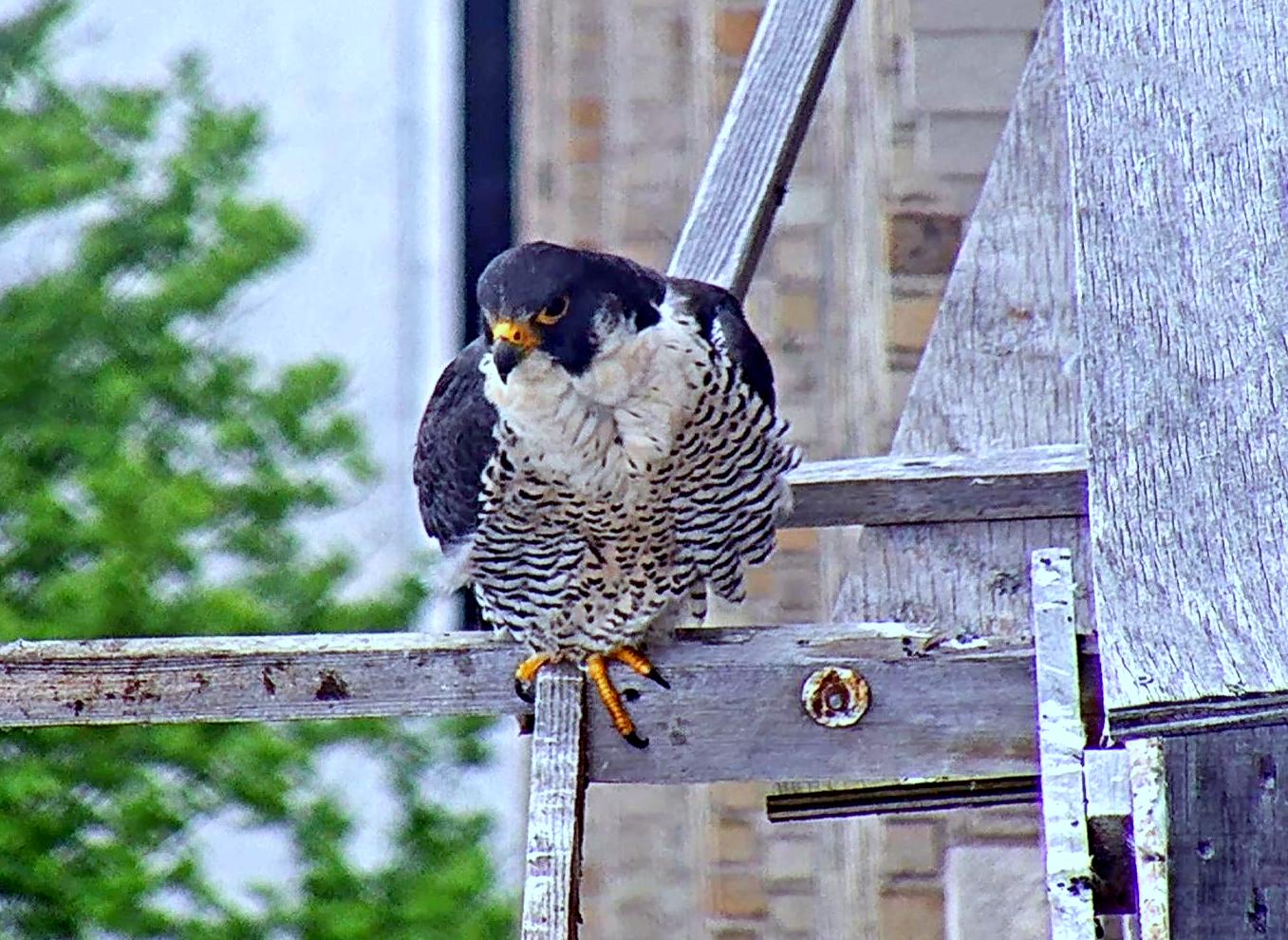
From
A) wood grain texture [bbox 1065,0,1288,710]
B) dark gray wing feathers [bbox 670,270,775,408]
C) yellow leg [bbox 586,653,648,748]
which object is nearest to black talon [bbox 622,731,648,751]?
yellow leg [bbox 586,653,648,748]

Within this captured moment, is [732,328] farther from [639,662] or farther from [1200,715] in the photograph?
[1200,715]

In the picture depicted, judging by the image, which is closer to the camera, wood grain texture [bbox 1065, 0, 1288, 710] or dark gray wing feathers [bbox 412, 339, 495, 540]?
wood grain texture [bbox 1065, 0, 1288, 710]

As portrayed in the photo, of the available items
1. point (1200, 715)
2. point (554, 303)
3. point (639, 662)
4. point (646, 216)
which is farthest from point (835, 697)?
point (646, 216)

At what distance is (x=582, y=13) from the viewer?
724 centimetres

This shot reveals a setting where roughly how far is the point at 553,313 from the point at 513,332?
5 cm

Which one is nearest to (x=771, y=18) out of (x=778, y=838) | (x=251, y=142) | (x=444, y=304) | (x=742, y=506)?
(x=742, y=506)

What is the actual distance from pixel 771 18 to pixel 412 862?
137 inches

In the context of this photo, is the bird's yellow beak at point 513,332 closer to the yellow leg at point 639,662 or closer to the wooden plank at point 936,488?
the yellow leg at point 639,662

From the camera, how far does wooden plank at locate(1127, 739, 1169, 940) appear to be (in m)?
1.32

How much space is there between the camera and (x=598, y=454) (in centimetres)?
242

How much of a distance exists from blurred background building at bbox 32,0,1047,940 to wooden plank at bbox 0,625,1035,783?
1.31m

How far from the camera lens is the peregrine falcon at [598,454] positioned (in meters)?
2.36

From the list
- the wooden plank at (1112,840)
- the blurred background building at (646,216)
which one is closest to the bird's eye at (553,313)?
the wooden plank at (1112,840)

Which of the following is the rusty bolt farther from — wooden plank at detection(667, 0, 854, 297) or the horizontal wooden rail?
wooden plank at detection(667, 0, 854, 297)
